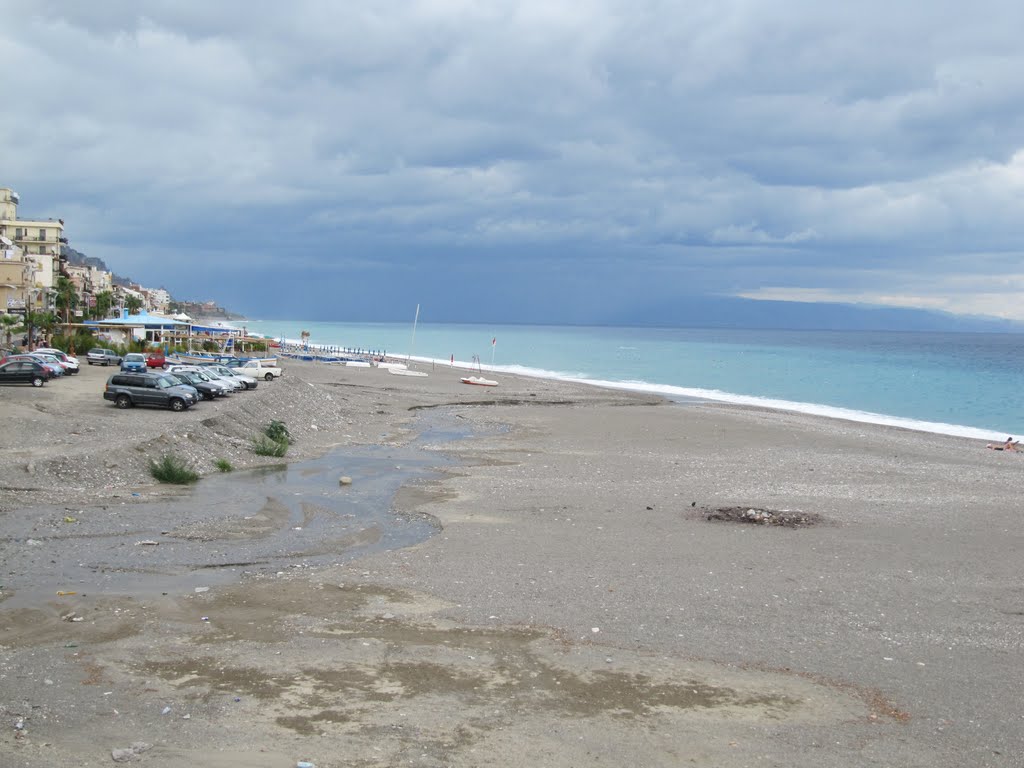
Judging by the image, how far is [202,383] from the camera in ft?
142

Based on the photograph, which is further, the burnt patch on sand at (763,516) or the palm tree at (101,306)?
the palm tree at (101,306)

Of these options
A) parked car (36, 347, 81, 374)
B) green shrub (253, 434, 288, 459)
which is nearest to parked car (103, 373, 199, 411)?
green shrub (253, 434, 288, 459)

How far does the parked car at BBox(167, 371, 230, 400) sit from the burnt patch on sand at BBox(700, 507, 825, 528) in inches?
1156

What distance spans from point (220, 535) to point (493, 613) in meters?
7.33

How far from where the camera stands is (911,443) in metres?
39.6

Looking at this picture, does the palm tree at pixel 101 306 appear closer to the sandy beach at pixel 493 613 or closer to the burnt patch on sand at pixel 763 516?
the sandy beach at pixel 493 613

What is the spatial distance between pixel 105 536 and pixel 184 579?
359 centimetres

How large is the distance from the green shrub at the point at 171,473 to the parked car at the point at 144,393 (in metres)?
14.5

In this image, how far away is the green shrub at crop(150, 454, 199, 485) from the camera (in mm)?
23094

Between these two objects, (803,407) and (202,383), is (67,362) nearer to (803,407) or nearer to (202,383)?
(202,383)

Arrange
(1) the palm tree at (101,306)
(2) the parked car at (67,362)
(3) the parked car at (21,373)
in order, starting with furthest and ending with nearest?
(1) the palm tree at (101,306) < (2) the parked car at (67,362) < (3) the parked car at (21,373)

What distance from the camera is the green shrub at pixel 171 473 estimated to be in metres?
23.1

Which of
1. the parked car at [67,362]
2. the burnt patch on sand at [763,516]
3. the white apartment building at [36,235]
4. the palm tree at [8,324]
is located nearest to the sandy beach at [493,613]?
the burnt patch on sand at [763,516]

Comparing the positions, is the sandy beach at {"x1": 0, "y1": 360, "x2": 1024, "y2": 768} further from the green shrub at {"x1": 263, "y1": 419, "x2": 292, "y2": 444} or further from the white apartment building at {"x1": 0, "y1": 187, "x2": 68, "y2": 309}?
the white apartment building at {"x1": 0, "y1": 187, "x2": 68, "y2": 309}
